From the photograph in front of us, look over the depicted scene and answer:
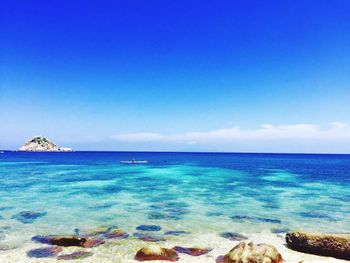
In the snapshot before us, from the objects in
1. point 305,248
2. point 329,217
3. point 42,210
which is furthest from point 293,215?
point 42,210

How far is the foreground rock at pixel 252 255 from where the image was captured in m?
11.7

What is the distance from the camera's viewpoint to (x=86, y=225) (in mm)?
18422

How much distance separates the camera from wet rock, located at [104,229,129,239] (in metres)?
15.9

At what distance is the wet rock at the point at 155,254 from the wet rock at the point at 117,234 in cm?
326

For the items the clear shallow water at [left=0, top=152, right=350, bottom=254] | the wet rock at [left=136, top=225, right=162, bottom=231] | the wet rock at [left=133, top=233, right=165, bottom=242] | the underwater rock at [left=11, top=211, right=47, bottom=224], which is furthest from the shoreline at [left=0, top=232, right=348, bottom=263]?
the underwater rock at [left=11, top=211, right=47, bottom=224]

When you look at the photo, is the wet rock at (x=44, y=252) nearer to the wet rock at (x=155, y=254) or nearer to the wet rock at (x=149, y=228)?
the wet rock at (x=155, y=254)

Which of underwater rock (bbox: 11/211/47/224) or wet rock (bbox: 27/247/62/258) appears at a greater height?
wet rock (bbox: 27/247/62/258)

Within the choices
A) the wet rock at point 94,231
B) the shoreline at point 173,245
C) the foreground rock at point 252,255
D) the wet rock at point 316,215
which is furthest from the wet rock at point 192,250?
the wet rock at point 316,215

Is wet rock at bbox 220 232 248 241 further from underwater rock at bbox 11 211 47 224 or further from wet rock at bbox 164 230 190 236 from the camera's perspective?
underwater rock at bbox 11 211 47 224

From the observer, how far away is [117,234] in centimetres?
1625

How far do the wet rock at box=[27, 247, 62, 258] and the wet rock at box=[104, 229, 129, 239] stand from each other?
9.65 feet

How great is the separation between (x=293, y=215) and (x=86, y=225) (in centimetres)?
1474

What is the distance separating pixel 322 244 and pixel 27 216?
1832cm

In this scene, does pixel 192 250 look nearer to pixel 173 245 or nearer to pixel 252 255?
pixel 173 245
